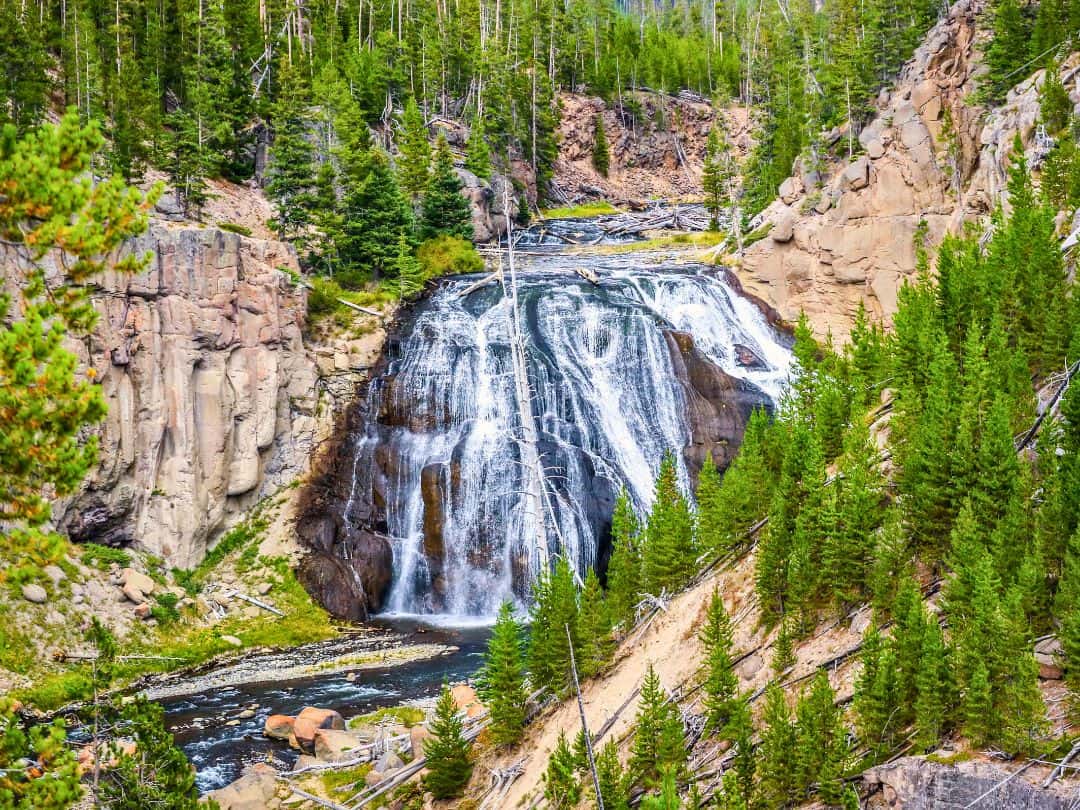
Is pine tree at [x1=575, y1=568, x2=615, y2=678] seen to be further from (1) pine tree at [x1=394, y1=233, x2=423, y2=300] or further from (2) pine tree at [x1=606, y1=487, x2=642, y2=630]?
(1) pine tree at [x1=394, y1=233, x2=423, y2=300]

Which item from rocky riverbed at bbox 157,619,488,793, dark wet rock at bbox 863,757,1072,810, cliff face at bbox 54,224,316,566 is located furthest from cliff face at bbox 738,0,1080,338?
dark wet rock at bbox 863,757,1072,810

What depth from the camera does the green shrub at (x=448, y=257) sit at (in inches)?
1868

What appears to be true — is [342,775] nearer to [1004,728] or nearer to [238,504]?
[1004,728]

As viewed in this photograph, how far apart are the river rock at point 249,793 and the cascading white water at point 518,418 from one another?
43.0 feet

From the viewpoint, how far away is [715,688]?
12461 millimetres

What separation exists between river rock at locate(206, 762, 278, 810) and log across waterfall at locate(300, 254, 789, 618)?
13.9m

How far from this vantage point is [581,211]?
7325 centimetres

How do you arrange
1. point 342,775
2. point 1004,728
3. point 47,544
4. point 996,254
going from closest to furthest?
point 47,544
point 1004,728
point 342,775
point 996,254

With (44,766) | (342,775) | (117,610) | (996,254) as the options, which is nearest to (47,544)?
(44,766)

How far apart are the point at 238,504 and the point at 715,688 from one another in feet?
86.2

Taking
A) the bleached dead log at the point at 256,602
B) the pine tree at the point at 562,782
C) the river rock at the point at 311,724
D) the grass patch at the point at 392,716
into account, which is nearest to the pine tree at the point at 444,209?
the bleached dead log at the point at 256,602

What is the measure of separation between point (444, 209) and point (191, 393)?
68.5ft

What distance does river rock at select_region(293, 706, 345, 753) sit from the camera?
20.1 m

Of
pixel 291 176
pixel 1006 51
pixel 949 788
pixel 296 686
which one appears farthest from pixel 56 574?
pixel 1006 51
